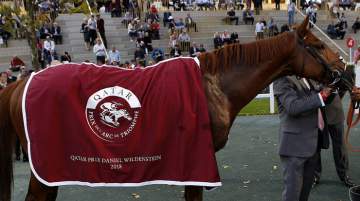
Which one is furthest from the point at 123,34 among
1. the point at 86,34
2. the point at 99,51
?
the point at 99,51

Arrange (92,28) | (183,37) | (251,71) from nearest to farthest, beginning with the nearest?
(251,71)
(92,28)
(183,37)

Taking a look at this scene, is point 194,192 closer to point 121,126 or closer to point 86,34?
point 121,126

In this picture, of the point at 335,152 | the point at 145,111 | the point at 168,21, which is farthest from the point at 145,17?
the point at 145,111

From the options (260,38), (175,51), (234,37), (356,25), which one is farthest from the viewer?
(356,25)

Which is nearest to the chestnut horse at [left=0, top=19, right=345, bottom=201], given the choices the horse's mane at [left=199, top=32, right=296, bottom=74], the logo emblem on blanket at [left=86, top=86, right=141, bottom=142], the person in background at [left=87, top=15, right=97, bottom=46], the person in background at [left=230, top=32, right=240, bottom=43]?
the horse's mane at [left=199, top=32, right=296, bottom=74]

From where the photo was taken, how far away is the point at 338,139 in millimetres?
5285

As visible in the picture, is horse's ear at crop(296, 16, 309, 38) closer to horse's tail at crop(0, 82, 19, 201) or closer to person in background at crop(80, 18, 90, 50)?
horse's tail at crop(0, 82, 19, 201)

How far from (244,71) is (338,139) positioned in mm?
2286

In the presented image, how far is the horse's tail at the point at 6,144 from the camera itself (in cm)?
373

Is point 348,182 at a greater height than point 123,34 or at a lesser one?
lesser

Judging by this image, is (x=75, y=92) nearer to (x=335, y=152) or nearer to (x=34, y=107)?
(x=34, y=107)

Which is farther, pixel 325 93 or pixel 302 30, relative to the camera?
pixel 325 93

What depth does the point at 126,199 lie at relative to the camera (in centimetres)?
501

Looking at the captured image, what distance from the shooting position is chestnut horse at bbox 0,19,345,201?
3475mm
